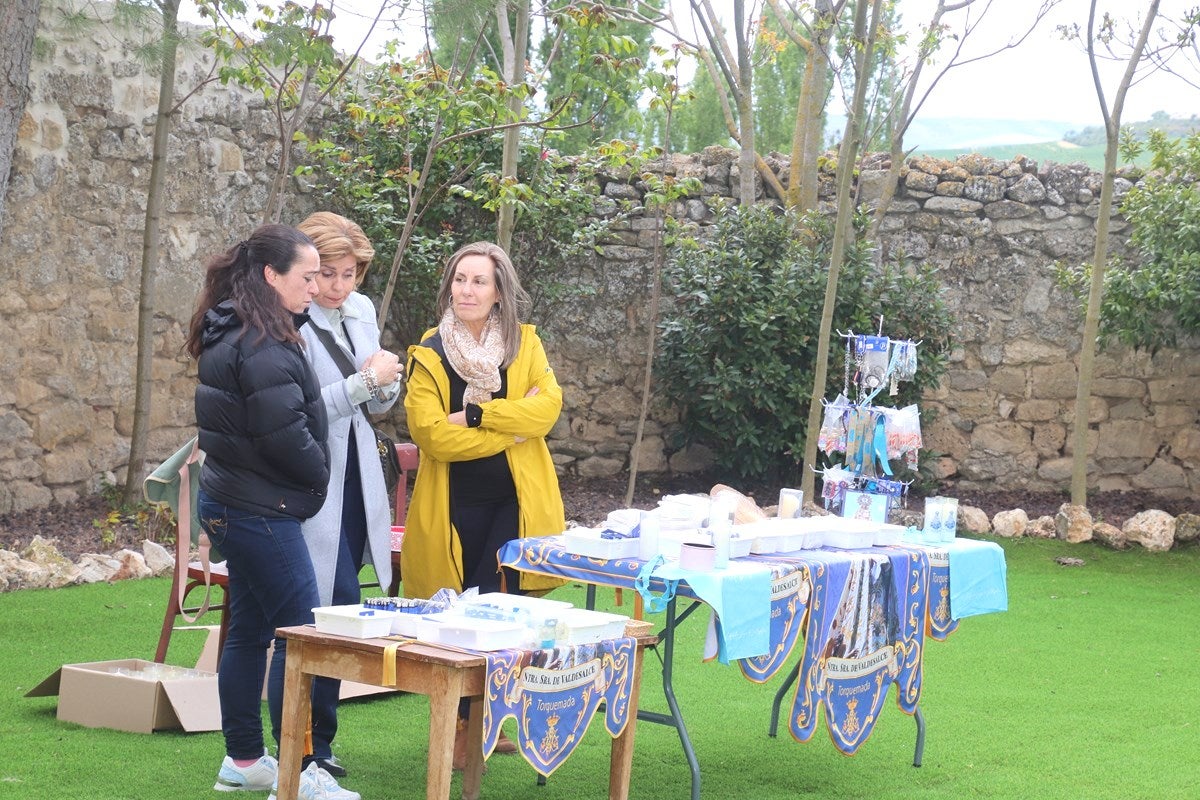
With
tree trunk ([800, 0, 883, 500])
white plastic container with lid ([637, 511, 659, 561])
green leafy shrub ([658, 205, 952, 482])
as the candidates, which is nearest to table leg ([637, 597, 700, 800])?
white plastic container with lid ([637, 511, 659, 561])

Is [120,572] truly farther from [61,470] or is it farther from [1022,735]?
[1022,735]

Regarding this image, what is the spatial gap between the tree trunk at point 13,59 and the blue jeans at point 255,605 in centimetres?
167

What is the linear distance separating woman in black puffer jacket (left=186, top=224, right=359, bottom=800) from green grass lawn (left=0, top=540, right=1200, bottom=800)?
336mm

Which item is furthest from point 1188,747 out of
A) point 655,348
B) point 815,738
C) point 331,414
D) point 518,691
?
point 655,348

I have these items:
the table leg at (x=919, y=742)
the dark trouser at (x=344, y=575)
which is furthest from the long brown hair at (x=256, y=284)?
the table leg at (x=919, y=742)

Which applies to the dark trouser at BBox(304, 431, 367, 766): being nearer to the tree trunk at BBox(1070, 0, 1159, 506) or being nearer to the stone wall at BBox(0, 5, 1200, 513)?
the stone wall at BBox(0, 5, 1200, 513)

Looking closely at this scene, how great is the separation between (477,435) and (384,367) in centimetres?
48

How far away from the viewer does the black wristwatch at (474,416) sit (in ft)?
12.5

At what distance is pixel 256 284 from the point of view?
3.21m

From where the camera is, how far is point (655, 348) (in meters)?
9.33

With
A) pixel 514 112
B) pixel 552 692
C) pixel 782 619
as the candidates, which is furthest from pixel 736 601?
pixel 514 112

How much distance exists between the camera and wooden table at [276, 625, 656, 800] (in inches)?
106

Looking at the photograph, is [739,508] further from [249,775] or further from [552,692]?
[249,775]

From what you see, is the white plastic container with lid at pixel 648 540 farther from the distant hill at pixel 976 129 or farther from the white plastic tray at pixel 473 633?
the distant hill at pixel 976 129
